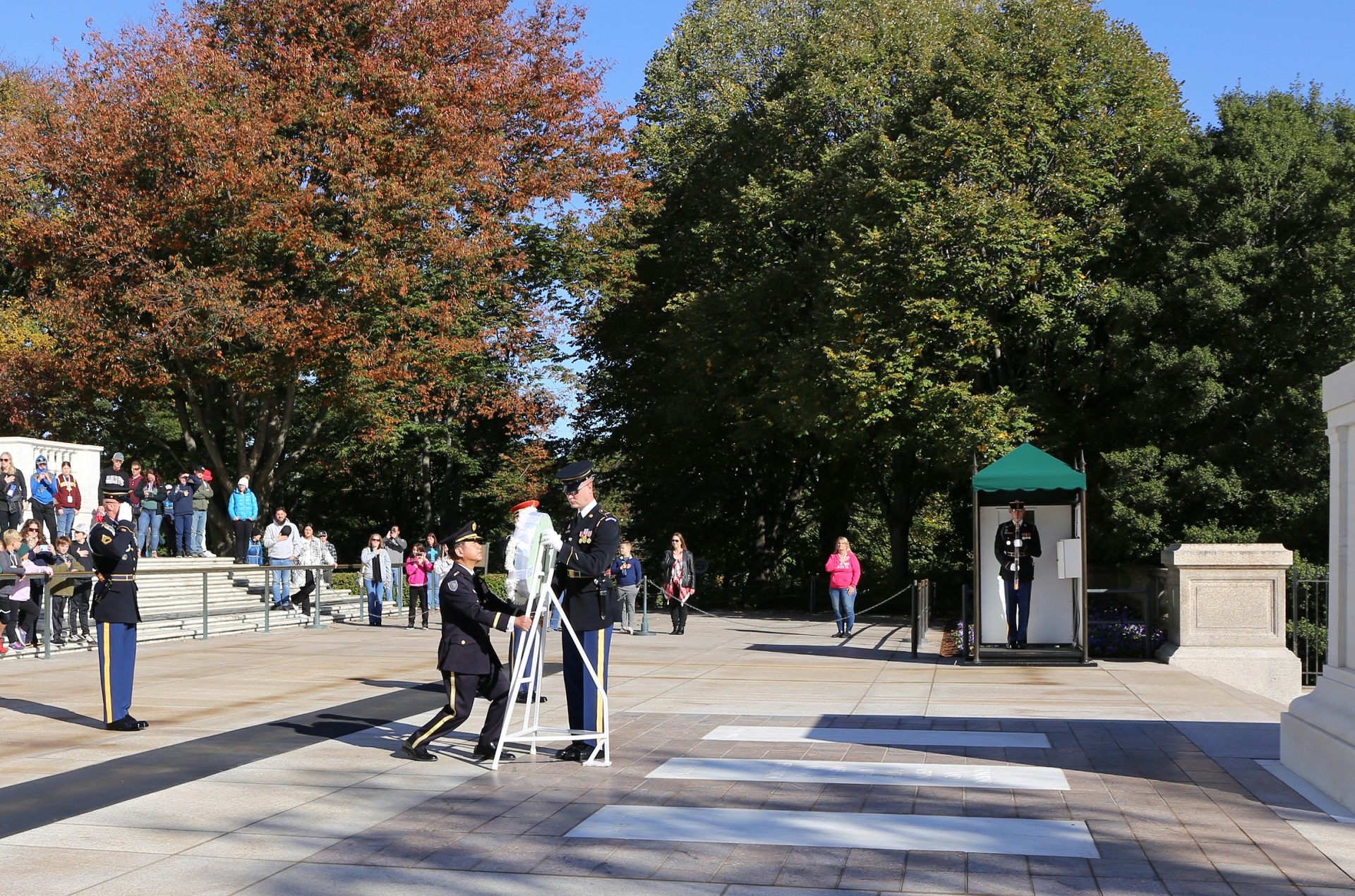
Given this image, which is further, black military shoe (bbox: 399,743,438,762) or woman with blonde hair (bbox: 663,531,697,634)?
woman with blonde hair (bbox: 663,531,697,634)

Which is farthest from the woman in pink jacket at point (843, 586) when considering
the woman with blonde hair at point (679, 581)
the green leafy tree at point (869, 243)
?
the green leafy tree at point (869, 243)

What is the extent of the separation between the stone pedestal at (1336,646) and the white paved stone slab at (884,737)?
1.78m

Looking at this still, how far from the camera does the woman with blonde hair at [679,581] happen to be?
22906 millimetres

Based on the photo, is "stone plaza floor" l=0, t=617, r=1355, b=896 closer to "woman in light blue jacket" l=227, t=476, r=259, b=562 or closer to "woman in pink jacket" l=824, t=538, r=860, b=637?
"woman in pink jacket" l=824, t=538, r=860, b=637

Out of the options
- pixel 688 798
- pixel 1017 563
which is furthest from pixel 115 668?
pixel 1017 563

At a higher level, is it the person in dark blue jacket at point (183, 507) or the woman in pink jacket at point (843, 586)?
the person in dark blue jacket at point (183, 507)

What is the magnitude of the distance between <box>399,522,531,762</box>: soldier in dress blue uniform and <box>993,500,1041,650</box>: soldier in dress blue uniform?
947 centimetres

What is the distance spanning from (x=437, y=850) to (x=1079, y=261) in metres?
22.5

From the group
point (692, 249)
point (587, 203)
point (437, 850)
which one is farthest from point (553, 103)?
point (437, 850)

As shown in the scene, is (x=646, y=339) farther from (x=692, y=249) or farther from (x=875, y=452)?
(x=875, y=452)

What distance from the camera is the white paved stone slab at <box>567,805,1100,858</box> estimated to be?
6.25m

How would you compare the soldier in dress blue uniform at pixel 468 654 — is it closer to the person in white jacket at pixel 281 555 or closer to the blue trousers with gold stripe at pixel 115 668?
the blue trousers with gold stripe at pixel 115 668

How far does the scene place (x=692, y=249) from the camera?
116 feet

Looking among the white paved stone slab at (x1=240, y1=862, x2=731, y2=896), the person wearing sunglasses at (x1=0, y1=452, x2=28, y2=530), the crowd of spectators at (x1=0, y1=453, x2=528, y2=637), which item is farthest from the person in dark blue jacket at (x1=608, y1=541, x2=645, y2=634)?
the white paved stone slab at (x1=240, y1=862, x2=731, y2=896)
